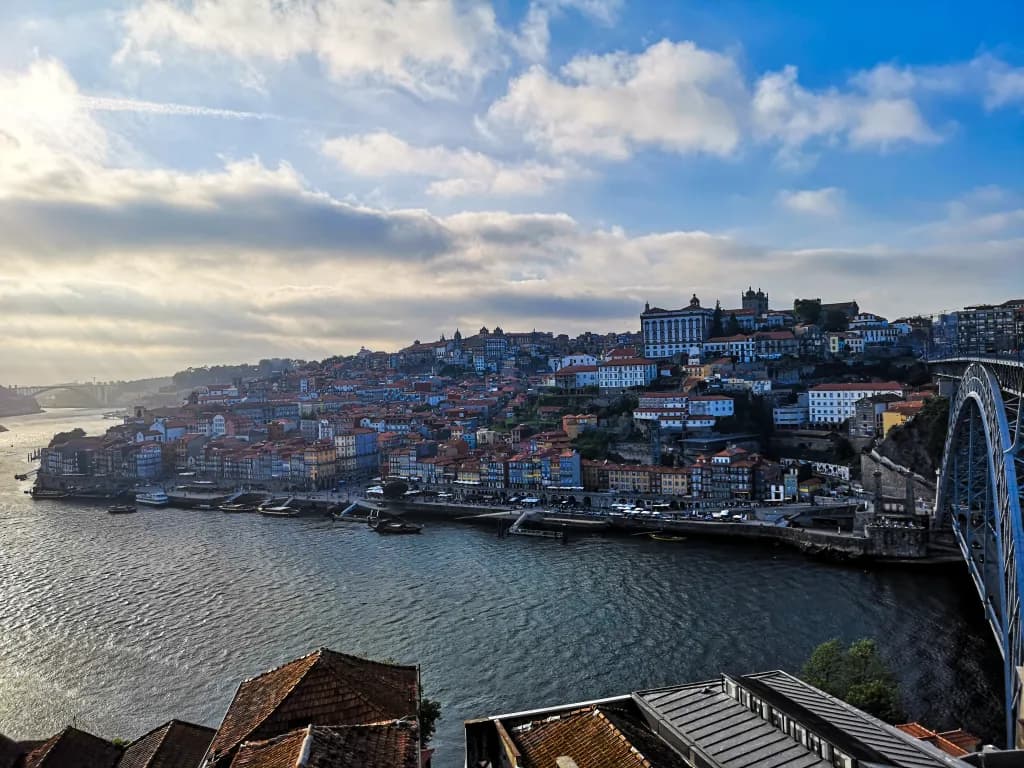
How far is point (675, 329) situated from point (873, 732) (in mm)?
45748

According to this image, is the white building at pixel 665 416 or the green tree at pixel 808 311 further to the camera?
the green tree at pixel 808 311

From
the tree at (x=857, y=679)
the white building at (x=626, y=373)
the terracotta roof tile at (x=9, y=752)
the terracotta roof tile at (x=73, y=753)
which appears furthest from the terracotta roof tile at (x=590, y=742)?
the white building at (x=626, y=373)

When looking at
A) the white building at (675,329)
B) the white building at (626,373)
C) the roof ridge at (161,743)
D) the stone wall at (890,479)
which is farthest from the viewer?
the white building at (675,329)

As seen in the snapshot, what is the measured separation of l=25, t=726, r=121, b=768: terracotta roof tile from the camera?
7.31 metres

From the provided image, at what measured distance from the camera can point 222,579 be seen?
69.8 feet

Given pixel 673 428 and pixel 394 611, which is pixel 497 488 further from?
pixel 394 611

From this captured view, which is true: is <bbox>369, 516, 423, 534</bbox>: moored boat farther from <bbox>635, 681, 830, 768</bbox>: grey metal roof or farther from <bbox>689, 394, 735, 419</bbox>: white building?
<bbox>635, 681, 830, 768</bbox>: grey metal roof

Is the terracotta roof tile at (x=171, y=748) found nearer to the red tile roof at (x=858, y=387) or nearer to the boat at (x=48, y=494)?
the red tile roof at (x=858, y=387)

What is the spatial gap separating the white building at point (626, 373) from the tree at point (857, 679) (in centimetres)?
3386

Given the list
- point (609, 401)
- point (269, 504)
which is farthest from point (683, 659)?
point (609, 401)

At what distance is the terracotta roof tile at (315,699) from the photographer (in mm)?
5680

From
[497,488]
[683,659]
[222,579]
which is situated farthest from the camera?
[497,488]

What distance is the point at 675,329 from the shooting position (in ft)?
165

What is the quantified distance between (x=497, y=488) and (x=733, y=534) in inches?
499
